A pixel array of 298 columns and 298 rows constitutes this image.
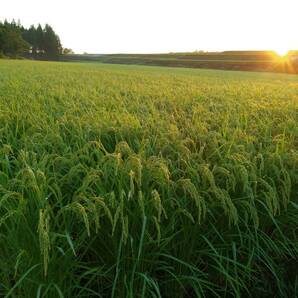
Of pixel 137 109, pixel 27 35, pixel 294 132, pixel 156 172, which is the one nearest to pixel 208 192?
pixel 156 172

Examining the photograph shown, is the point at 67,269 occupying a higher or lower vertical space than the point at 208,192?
lower

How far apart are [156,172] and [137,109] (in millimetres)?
2487

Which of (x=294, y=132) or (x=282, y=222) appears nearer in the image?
(x=282, y=222)

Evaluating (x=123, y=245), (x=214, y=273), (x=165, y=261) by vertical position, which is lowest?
(x=214, y=273)

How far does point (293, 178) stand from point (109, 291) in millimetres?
1557

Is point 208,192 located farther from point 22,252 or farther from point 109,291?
point 22,252

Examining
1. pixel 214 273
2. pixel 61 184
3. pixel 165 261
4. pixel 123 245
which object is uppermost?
pixel 61 184

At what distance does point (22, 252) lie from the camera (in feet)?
5.96

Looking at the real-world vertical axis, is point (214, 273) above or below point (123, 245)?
below

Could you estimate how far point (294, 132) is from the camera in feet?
12.8

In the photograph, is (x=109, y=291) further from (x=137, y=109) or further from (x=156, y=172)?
(x=137, y=109)

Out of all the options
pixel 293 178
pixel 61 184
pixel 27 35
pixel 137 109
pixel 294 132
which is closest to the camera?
pixel 61 184

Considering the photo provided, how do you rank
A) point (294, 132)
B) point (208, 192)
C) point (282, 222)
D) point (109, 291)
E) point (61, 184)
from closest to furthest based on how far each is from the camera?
point (109, 291)
point (61, 184)
point (208, 192)
point (282, 222)
point (294, 132)

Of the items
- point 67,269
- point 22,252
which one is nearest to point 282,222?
point 67,269
